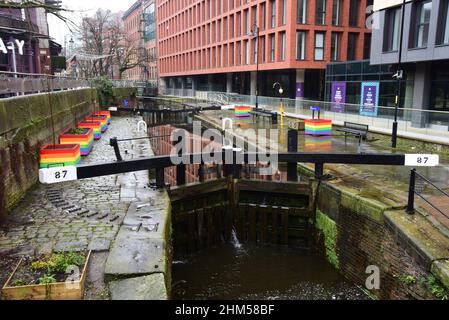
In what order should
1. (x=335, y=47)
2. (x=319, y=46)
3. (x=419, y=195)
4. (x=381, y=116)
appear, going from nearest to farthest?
(x=419, y=195)
(x=381, y=116)
(x=319, y=46)
(x=335, y=47)

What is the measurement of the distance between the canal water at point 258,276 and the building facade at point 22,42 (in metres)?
16.7

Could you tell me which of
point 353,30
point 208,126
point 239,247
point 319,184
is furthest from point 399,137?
point 353,30

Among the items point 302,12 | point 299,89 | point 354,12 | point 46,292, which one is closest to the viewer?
point 46,292

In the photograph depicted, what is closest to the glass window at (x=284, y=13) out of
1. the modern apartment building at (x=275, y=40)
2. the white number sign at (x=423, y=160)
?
the modern apartment building at (x=275, y=40)

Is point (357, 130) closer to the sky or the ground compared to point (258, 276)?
closer to the sky

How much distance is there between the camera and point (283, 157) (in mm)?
11711

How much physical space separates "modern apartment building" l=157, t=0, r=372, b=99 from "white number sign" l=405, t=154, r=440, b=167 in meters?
26.9

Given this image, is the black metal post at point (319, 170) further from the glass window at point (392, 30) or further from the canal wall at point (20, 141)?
the glass window at point (392, 30)

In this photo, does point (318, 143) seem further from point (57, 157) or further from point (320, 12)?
point (320, 12)

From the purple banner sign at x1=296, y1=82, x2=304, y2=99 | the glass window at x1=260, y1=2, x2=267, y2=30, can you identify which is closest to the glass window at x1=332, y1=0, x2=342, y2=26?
the purple banner sign at x1=296, y1=82, x2=304, y2=99

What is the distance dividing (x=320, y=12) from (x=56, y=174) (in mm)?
34345

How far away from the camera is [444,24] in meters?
20.5

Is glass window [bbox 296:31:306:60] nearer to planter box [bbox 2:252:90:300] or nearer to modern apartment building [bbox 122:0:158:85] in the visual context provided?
planter box [bbox 2:252:90:300]

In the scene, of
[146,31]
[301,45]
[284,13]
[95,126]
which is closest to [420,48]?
[301,45]
